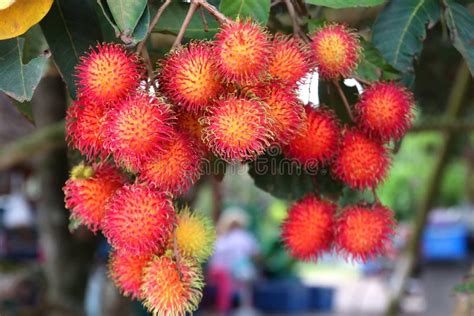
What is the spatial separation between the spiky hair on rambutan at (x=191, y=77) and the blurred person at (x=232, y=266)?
5453 mm

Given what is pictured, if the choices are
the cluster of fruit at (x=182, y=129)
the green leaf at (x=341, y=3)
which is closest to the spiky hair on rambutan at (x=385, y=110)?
the cluster of fruit at (x=182, y=129)

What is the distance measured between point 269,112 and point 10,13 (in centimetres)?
33

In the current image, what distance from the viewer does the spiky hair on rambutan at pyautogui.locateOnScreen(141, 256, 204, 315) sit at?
2.89 ft

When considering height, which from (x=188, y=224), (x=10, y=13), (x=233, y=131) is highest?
(x=10, y=13)

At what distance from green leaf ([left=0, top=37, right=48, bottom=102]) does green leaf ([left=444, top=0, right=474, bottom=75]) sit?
22.9 inches

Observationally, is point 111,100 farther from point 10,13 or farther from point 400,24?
point 400,24

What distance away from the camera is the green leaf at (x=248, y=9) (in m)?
0.91

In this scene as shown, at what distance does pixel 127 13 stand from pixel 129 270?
0.33 m

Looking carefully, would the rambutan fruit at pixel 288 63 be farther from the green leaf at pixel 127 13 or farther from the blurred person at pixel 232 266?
the blurred person at pixel 232 266

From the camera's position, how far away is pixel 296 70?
905 mm

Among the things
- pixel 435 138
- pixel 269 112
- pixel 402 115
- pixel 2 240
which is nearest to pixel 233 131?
pixel 269 112

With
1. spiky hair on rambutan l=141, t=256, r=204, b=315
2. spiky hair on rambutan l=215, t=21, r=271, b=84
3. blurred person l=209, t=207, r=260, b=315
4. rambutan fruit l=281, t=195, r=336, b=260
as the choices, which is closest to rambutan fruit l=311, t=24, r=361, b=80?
spiky hair on rambutan l=215, t=21, r=271, b=84

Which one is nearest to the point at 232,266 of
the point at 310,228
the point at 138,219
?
the point at 310,228

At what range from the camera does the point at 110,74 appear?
83 centimetres
